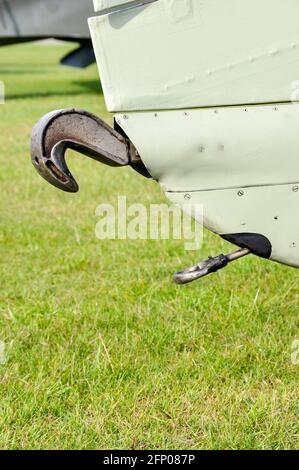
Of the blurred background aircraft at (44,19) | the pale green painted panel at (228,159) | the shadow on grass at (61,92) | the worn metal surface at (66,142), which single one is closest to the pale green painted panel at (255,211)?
the pale green painted panel at (228,159)

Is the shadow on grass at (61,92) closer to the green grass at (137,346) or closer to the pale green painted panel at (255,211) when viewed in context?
the green grass at (137,346)

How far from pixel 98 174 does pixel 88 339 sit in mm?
3359

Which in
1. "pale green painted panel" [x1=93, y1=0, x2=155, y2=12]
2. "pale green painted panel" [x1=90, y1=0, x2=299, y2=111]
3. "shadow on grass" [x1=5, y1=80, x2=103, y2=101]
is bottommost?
"pale green painted panel" [x1=90, y1=0, x2=299, y2=111]

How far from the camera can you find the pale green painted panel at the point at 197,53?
79.5 inches

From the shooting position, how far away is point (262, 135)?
2076 millimetres

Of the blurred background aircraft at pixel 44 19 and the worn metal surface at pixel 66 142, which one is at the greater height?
the blurred background aircraft at pixel 44 19

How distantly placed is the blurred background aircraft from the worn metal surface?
8497 mm

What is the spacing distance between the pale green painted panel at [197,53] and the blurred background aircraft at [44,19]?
27.7 feet

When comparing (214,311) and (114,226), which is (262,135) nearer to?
(214,311)

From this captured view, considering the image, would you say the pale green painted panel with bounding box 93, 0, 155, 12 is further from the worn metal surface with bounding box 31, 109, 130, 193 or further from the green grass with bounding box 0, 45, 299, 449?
the green grass with bounding box 0, 45, 299, 449

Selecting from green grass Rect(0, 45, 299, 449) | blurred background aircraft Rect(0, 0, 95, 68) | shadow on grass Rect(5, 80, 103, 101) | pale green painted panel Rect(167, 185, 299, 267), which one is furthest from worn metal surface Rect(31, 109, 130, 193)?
shadow on grass Rect(5, 80, 103, 101)

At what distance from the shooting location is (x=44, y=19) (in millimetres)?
10359

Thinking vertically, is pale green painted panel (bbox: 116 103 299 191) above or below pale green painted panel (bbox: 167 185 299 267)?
above

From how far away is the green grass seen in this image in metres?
2.17
